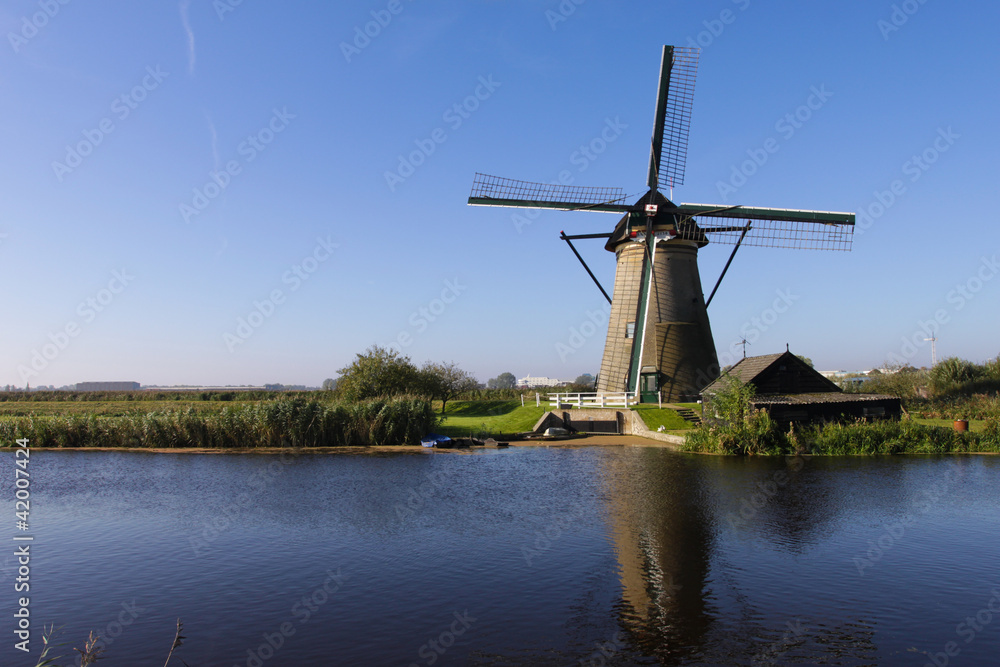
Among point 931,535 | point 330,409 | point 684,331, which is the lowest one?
point 931,535

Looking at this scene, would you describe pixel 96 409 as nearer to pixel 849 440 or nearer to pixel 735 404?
pixel 735 404

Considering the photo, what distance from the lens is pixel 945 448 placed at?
910 inches

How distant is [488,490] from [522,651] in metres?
9.85

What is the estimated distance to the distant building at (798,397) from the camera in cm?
2569

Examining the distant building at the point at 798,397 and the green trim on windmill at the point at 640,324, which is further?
the green trim on windmill at the point at 640,324

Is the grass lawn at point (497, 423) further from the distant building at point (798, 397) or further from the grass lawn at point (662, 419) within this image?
the distant building at point (798, 397)

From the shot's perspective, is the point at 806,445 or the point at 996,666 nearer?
the point at 996,666

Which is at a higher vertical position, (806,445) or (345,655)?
(806,445)

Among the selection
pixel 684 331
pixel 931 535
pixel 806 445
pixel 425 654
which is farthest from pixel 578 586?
pixel 684 331

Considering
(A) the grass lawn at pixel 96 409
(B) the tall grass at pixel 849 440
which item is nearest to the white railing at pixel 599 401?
(B) the tall grass at pixel 849 440

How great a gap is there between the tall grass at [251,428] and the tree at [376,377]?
9574 millimetres

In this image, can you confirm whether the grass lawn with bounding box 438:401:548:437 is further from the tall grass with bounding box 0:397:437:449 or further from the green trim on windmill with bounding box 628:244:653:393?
the green trim on windmill with bounding box 628:244:653:393

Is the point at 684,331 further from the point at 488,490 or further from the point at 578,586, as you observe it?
the point at 578,586

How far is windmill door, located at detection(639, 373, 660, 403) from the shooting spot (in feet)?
111
